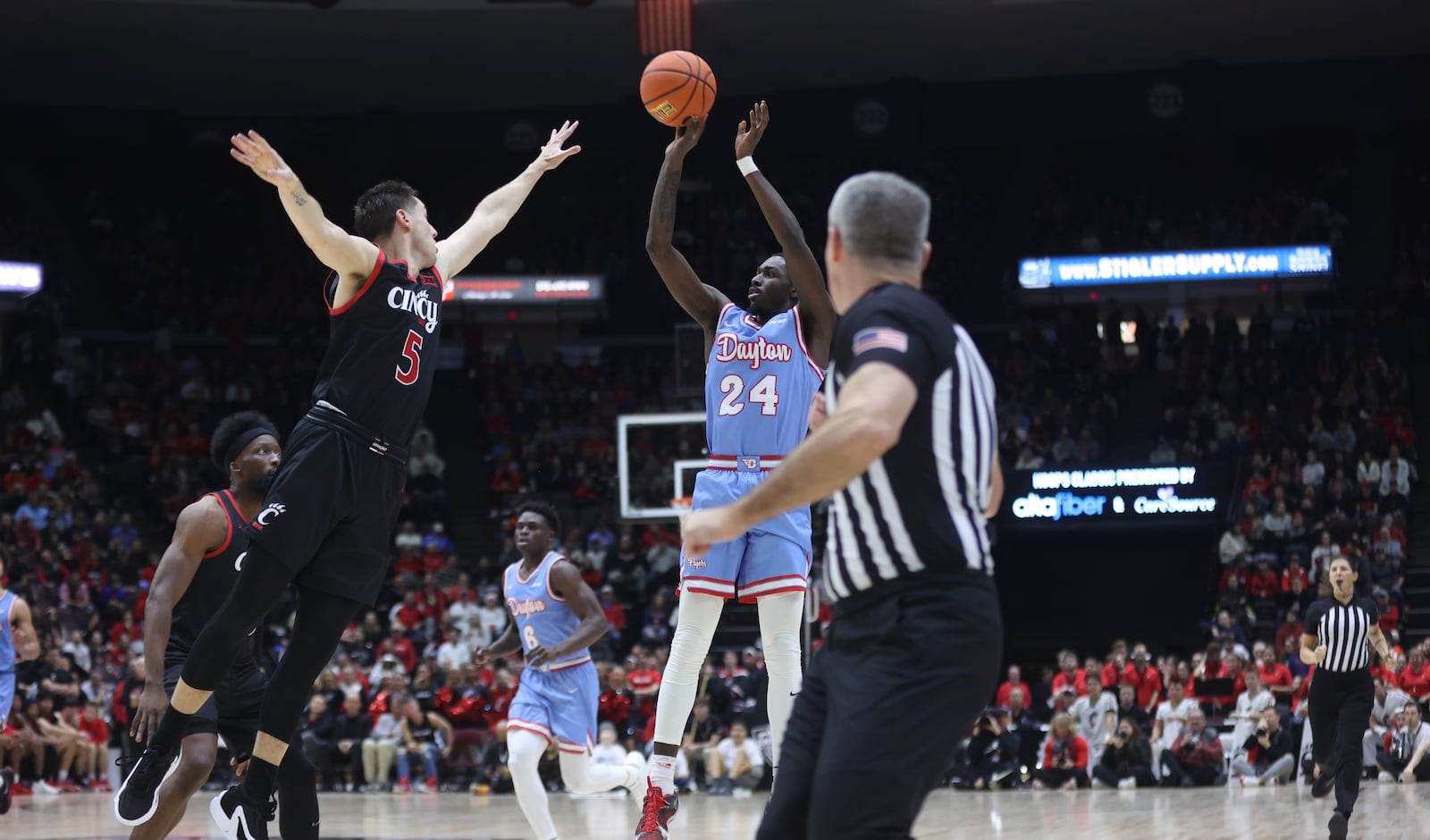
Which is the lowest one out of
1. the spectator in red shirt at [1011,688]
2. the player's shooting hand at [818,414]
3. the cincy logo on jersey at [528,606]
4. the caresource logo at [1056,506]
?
the spectator in red shirt at [1011,688]

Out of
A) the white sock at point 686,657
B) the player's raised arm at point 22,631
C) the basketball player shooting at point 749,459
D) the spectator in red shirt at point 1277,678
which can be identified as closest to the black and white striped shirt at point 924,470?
the basketball player shooting at point 749,459

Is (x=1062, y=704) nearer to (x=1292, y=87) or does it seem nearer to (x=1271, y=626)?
(x=1271, y=626)

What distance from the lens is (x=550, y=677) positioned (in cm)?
910

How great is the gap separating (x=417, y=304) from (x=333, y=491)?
2.62 ft

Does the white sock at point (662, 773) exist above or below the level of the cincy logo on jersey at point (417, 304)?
below

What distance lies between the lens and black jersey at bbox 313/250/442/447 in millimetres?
5570

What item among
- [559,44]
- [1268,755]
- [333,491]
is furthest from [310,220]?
[559,44]

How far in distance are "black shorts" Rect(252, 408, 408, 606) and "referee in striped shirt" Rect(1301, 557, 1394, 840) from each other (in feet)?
23.8

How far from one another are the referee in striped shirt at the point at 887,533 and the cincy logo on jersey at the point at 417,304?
7.39ft

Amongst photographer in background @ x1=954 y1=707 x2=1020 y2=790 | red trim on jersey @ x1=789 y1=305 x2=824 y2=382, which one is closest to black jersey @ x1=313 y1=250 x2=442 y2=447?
red trim on jersey @ x1=789 y1=305 x2=824 y2=382

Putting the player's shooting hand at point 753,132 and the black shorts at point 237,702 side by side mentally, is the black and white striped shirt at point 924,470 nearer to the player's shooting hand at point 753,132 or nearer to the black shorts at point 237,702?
the player's shooting hand at point 753,132

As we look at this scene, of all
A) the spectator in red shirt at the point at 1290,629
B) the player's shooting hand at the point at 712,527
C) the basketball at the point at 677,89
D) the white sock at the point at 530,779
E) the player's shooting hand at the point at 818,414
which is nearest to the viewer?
the player's shooting hand at the point at 712,527

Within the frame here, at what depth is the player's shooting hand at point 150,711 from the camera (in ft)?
19.5

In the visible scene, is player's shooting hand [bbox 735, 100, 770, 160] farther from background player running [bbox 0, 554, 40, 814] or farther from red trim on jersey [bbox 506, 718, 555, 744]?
background player running [bbox 0, 554, 40, 814]
